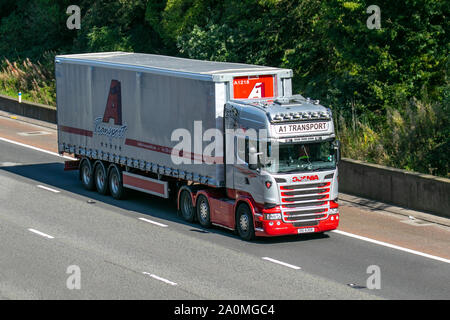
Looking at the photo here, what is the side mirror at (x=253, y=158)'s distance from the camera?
2128 centimetres

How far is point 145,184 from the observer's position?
25.9 meters

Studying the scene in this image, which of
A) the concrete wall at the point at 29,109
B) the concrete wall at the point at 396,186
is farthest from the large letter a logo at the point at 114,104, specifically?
the concrete wall at the point at 29,109

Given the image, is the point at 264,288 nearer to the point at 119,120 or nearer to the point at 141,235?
the point at 141,235

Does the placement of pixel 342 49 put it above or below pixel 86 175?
above

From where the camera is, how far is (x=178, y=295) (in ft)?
56.0

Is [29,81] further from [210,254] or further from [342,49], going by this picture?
[210,254]

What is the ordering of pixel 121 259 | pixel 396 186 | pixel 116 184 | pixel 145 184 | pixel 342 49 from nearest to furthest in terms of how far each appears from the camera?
pixel 121 259
pixel 396 186
pixel 145 184
pixel 116 184
pixel 342 49

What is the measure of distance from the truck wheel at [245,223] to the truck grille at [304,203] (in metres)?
0.91

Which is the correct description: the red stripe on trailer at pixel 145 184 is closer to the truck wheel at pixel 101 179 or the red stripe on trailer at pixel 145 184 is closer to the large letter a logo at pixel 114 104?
the truck wheel at pixel 101 179

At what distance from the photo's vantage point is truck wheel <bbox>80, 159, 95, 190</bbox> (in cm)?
2827

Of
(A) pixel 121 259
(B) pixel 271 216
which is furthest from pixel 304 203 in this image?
(A) pixel 121 259

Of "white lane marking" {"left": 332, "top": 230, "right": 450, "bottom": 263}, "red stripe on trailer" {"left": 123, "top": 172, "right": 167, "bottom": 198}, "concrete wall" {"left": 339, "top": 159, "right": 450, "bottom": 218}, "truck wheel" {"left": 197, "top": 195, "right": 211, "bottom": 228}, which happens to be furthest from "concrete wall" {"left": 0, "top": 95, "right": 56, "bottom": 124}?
"white lane marking" {"left": 332, "top": 230, "right": 450, "bottom": 263}

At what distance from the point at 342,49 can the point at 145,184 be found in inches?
348
